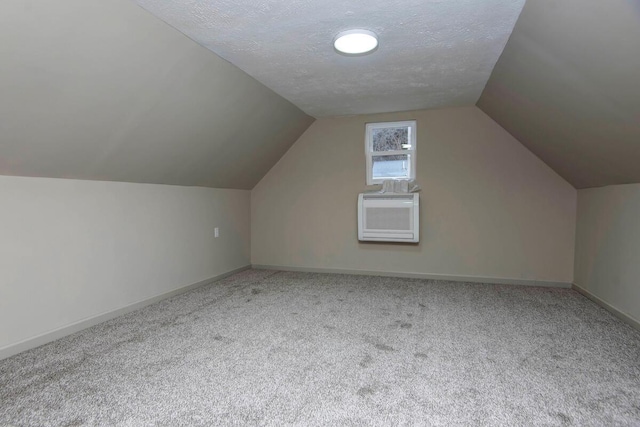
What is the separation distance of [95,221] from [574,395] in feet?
10.7

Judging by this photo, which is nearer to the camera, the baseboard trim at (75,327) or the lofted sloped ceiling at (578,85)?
the lofted sloped ceiling at (578,85)

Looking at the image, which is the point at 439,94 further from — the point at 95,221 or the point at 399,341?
the point at 95,221

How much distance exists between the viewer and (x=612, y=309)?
2.91 m

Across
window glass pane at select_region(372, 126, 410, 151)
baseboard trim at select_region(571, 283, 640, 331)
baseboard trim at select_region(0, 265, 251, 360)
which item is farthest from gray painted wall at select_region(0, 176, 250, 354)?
baseboard trim at select_region(571, 283, 640, 331)

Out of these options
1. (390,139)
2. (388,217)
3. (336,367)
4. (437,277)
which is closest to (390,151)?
(390,139)

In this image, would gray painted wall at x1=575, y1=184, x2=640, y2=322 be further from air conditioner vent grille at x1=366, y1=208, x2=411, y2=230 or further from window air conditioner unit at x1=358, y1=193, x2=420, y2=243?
air conditioner vent grille at x1=366, y1=208, x2=411, y2=230

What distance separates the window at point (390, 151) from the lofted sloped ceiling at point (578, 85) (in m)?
1.05

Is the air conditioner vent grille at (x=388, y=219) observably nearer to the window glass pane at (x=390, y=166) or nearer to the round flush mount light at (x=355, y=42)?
the window glass pane at (x=390, y=166)

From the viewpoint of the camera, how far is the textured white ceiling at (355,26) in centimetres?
193

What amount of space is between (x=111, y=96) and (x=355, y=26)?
5.10ft

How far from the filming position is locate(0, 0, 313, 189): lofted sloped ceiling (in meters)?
1.64

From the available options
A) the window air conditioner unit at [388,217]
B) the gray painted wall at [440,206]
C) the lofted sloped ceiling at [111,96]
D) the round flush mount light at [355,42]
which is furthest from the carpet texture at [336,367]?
the round flush mount light at [355,42]

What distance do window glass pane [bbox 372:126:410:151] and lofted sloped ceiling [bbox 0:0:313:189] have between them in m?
1.46

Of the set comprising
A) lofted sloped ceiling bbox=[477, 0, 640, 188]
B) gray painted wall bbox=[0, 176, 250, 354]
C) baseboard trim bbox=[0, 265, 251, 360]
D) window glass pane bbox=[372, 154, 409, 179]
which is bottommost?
baseboard trim bbox=[0, 265, 251, 360]
